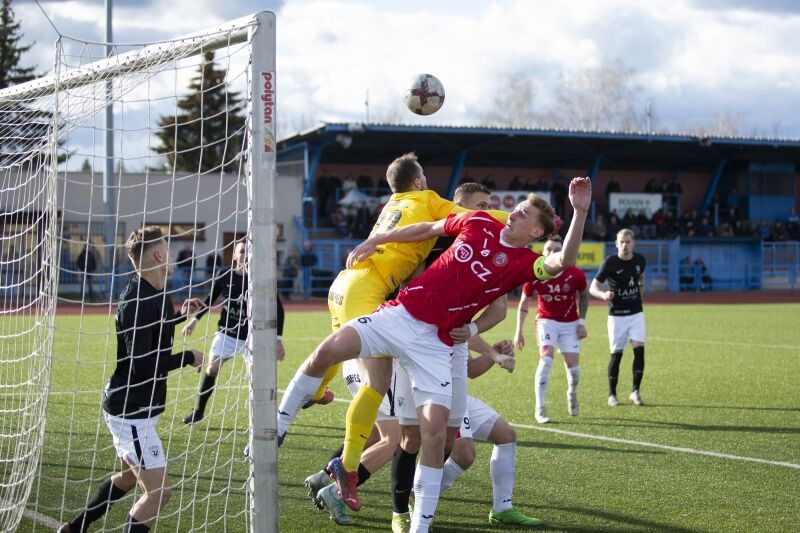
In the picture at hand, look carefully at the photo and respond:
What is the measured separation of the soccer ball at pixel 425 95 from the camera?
6715mm

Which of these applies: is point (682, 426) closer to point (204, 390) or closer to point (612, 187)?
point (204, 390)

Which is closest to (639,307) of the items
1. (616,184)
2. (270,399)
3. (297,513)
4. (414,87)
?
(414,87)

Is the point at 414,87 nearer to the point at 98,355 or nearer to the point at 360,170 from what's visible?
the point at 98,355

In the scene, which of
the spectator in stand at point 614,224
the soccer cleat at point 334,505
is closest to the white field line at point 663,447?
the soccer cleat at point 334,505

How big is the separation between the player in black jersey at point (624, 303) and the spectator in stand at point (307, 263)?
800 inches

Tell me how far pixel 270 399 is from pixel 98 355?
39.4ft

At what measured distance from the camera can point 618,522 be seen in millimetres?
5832

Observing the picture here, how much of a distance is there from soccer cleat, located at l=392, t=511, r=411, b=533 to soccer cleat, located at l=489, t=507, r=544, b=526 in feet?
1.98

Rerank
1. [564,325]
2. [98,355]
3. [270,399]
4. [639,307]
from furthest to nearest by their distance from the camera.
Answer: [98,355] → [639,307] → [564,325] → [270,399]

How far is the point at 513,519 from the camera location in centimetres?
574

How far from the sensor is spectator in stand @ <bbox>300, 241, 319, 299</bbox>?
30763 millimetres

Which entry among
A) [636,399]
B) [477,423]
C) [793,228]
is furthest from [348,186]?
[477,423]

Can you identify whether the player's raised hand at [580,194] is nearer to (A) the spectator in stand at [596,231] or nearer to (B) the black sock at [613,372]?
(B) the black sock at [613,372]

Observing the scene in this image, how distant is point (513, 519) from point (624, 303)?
5982mm
